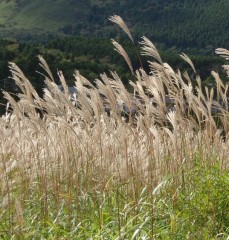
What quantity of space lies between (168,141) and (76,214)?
128 cm

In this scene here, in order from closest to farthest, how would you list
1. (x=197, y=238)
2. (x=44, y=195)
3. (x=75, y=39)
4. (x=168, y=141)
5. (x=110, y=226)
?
(x=197, y=238) < (x=110, y=226) < (x=44, y=195) < (x=168, y=141) < (x=75, y=39)

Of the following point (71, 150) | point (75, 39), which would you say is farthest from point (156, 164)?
point (75, 39)

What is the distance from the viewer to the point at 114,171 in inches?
181

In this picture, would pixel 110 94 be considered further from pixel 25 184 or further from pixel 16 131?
pixel 16 131

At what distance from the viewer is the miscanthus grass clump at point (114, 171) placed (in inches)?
151

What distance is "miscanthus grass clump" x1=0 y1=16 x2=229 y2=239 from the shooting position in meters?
3.84

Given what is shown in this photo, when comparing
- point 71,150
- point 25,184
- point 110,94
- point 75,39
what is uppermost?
point 110,94

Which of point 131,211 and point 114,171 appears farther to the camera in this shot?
point 114,171

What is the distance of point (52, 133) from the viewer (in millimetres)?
5086

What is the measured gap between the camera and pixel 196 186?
449 cm

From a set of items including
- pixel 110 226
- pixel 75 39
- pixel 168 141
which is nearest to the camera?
pixel 110 226

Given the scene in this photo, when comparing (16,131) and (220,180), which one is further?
(16,131)

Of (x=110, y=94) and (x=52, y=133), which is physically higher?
(x=110, y=94)

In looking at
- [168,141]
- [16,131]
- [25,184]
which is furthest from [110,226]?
[16,131]
